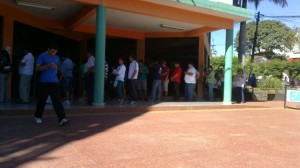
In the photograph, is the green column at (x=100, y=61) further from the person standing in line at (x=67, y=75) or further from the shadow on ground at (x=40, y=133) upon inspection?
the person standing in line at (x=67, y=75)

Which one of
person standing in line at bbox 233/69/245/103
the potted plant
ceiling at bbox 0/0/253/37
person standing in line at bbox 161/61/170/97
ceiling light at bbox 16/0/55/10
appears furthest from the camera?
the potted plant

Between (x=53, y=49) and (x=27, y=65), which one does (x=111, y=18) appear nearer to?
(x=27, y=65)

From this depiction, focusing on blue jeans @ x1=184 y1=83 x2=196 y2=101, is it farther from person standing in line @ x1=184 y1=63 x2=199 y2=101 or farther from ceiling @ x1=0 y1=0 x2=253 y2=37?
ceiling @ x1=0 y1=0 x2=253 y2=37

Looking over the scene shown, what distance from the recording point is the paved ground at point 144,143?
18.2 ft

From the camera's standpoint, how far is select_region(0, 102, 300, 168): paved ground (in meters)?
5.54

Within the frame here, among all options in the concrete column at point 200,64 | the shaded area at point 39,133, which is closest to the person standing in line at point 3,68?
the shaded area at point 39,133

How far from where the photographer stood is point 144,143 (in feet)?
22.4

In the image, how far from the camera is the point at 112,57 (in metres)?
18.1

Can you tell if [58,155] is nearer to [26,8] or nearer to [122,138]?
[122,138]

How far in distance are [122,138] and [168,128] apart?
1752 mm

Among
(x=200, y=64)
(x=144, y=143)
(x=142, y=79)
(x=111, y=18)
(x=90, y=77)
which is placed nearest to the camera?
(x=144, y=143)

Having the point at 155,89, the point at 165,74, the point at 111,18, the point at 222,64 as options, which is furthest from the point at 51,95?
the point at 222,64

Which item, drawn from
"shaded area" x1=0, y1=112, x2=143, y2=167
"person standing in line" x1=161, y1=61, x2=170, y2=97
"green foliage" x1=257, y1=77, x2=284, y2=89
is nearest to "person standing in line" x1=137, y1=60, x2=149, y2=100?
"person standing in line" x1=161, y1=61, x2=170, y2=97

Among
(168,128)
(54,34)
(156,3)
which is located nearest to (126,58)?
(54,34)
